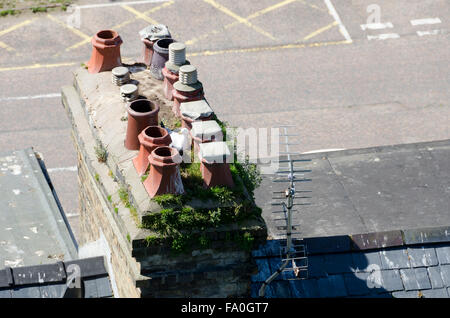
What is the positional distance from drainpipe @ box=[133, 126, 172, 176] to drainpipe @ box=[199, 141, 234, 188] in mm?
429

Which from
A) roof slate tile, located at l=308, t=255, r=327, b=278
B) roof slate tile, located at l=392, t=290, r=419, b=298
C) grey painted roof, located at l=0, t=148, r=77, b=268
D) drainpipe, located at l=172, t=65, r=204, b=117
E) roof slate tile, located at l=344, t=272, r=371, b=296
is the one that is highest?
drainpipe, located at l=172, t=65, r=204, b=117

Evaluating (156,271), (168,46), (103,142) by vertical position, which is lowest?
(156,271)

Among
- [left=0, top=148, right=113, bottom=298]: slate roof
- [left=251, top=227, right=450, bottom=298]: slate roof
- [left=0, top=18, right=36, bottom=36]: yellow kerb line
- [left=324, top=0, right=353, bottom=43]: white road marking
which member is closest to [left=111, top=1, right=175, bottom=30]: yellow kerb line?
[left=0, top=18, right=36, bottom=36]: yellow kerb line

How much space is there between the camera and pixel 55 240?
1382 cm

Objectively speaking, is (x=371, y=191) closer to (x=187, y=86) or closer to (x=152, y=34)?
(x=152, y=34)

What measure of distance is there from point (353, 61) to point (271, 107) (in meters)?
3.72

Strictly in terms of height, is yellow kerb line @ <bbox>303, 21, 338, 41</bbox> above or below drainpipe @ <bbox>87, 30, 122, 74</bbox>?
below

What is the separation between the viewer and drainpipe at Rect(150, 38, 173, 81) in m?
11.7

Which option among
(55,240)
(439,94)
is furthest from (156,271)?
(439,94)

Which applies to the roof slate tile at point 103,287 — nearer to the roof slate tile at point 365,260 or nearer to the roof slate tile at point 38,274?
the roof slate tile at point 38,274

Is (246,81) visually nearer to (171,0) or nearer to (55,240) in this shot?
(171,0)

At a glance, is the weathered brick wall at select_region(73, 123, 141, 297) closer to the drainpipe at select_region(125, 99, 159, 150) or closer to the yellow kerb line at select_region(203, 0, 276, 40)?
the drainpipe at select_region(125, 99, 159, 150)

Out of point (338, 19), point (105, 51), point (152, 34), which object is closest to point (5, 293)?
point (105, 51)

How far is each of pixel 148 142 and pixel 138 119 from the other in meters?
0.64
